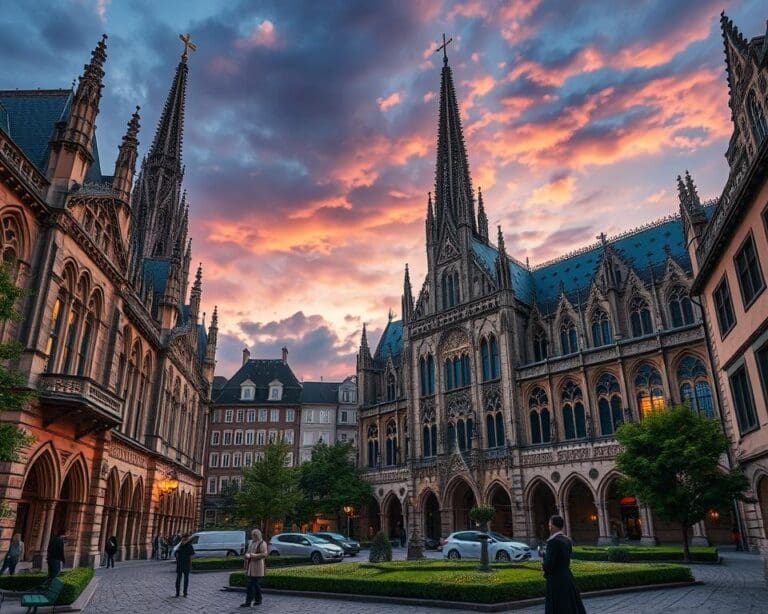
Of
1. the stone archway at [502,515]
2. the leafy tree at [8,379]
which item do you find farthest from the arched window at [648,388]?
the leafy tree at [8,379]

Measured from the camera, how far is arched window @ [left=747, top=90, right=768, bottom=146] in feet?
81.0

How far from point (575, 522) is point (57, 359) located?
38911mm

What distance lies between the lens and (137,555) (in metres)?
36.2

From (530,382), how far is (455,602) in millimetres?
35064

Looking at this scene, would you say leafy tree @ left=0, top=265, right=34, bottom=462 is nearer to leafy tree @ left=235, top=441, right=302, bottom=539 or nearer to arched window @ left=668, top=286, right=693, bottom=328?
leafy tree @ left=235, top=441, right=302, bottom=539

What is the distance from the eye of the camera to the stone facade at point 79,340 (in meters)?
21.5

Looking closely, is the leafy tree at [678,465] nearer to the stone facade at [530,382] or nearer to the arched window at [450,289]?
the stone facade at [530,382]

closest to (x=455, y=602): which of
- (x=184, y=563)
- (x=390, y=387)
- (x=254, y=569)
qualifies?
(x=254, y=569)

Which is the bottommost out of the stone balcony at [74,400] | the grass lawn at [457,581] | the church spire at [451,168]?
the grass lawn at [457,581]

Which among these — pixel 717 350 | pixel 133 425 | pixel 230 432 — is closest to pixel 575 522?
pixel 717 350

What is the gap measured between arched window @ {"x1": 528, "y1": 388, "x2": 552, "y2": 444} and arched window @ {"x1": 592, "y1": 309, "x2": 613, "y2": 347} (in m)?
6.38

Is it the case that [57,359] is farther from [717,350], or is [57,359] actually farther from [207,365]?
[207,365]

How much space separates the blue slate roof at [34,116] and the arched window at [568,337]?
38548 millimetres

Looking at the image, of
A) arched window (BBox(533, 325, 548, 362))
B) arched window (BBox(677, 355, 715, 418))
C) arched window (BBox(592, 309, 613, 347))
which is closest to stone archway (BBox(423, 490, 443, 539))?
arched window (BBox(533, 325, 548, 362))
